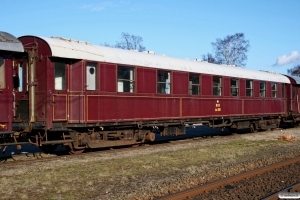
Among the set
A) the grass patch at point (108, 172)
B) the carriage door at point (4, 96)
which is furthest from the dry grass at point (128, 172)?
the carriage door at point (4, 96)

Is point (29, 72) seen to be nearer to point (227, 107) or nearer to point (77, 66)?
point (77, 66)

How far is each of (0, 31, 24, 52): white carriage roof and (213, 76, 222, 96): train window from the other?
392 inches

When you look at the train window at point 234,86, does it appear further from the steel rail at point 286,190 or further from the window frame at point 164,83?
the steel rail at point 286,190

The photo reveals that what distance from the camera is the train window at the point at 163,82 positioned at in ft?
47.2

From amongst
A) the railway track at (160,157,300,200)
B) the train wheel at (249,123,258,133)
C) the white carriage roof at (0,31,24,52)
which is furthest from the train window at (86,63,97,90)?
the train wheel at (249,123,258,133)

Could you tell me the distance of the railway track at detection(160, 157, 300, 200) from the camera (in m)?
6.87

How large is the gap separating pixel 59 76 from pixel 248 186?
6737 mm

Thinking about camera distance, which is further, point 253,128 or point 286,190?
point 253,128

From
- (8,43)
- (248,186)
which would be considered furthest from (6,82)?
(248,186)

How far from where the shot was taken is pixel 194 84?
16.2 metres

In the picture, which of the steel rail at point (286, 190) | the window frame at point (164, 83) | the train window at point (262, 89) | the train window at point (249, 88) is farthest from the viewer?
the train window at point (262, 89)

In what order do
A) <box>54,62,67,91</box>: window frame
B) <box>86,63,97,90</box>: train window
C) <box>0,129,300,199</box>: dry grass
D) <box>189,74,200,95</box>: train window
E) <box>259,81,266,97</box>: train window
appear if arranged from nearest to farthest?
<box>0,129,300,199</box>: dry grass
<box>54,62,67,91</box>: window frame
<box>86,63,97,90</box>: train window
<box>189,74,200,95</box>: train window
<box>259,81,266,97</box>: train window

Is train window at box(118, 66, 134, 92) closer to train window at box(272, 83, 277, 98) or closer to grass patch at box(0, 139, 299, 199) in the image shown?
grass patch at box(0, 139, 299, 199)

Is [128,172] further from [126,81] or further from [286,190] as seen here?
[126,81]
